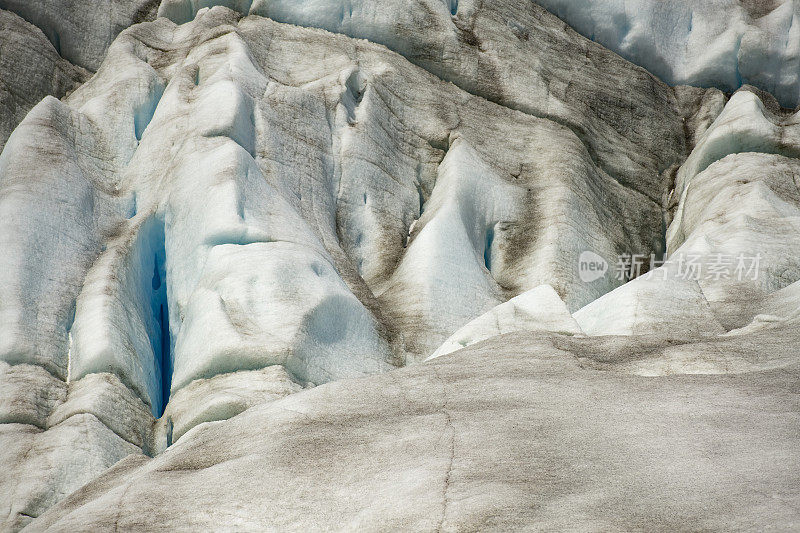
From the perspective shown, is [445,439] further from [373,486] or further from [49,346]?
[49,346]

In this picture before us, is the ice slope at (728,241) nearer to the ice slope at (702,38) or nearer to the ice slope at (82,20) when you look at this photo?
the ice slope at (702,38)

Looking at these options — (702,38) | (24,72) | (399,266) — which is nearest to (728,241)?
(399,266)

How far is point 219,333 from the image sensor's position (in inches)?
441

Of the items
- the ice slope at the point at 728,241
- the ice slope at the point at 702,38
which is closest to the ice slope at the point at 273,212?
the ice slope at the point at 702,38

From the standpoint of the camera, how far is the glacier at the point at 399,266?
16.6ft

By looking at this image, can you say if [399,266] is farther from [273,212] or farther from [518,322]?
[518,322]

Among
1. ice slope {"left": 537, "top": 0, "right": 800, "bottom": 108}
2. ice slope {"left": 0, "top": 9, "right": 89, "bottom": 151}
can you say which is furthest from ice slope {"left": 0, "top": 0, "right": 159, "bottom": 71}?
ice slope {"left": 537, "top": 0, "right": 800, "bottom": 108}

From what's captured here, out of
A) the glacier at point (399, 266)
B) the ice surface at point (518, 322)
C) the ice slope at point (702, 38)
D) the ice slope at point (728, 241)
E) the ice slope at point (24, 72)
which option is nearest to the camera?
the glacier at point (399, 266)

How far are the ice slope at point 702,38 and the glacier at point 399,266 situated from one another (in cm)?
6

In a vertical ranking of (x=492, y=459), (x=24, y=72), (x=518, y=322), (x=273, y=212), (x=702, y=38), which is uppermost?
(x=492, y=459)

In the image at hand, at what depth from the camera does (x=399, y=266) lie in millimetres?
15055

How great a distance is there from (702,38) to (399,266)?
11.3m

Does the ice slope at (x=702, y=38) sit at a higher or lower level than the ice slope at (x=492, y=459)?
lower

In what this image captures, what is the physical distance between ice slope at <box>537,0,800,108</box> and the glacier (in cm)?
6
